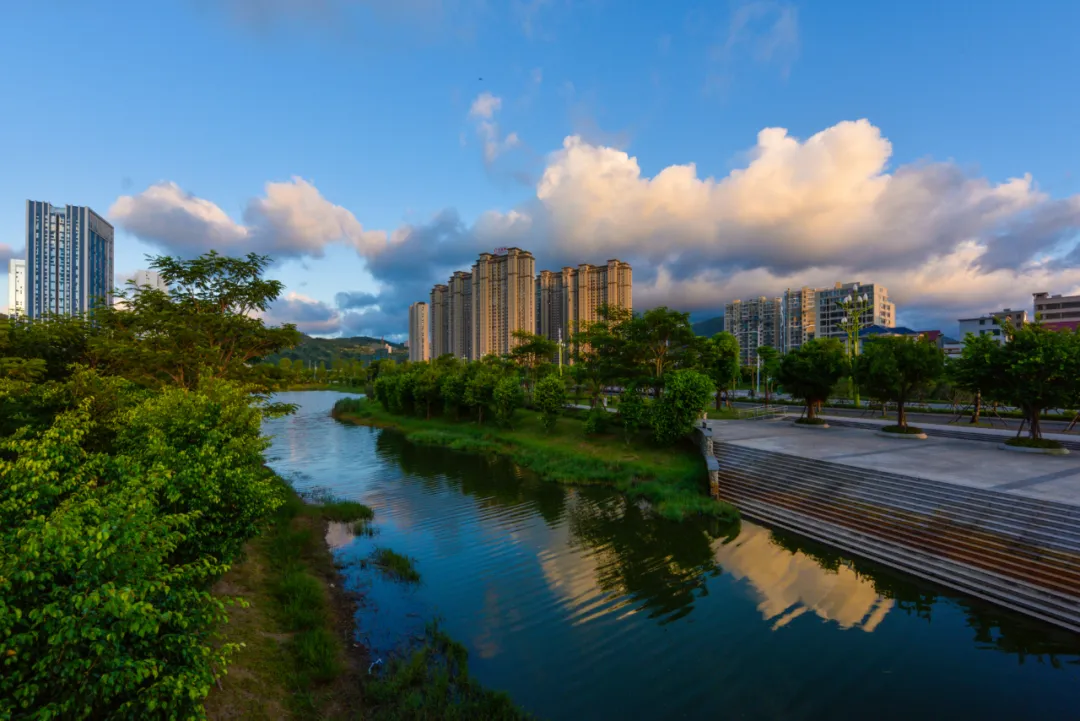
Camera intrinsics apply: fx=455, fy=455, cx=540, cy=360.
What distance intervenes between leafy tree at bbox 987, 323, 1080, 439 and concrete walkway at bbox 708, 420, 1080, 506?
2.78 metres

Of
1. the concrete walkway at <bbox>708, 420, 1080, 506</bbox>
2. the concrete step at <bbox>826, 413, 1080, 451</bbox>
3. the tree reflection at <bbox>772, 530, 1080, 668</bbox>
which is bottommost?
the tree reflection at <bbox>772, 530, 1080, 668</bbox>

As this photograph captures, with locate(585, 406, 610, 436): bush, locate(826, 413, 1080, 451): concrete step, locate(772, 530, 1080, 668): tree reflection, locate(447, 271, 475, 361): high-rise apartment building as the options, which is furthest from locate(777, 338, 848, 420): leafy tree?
locate(447, 271, 475, 361): high-rise apartment building

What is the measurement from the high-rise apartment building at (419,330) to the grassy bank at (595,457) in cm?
13164

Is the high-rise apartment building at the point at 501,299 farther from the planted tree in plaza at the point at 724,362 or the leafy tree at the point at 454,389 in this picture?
the planted tree in plaza at the point at 724,362

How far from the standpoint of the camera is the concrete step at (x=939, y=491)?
46.8 ft

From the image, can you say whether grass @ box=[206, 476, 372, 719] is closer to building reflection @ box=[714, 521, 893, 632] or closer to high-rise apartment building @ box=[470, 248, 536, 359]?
building reflection @ box=[714, 521, 893, 632]

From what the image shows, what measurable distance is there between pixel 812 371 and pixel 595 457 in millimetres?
17593

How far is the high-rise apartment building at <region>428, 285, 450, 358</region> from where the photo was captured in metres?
140

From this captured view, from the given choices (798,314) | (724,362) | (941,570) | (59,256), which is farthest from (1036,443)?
(798,314)

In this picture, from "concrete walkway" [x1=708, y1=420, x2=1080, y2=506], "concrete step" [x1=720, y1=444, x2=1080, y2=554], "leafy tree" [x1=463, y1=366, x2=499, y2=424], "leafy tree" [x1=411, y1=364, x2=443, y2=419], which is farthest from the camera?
"leafy tree" [x1=411, y1=364, x2=443, y2=419]

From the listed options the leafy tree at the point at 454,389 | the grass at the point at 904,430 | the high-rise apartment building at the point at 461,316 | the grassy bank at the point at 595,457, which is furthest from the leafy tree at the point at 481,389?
the high-rise apartment building at the point at 461,316

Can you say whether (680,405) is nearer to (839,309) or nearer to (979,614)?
(979,614)

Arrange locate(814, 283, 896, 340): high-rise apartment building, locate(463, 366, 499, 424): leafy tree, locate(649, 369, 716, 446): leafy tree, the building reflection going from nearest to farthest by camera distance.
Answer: the building reflection
locate(649, 369, 716, 446): leafy tree
locate(463, 366, 499, 424): leafy tree
locate(814, 283, 896, 340): high-rise apartment building

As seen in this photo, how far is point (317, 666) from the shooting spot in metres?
10.2
